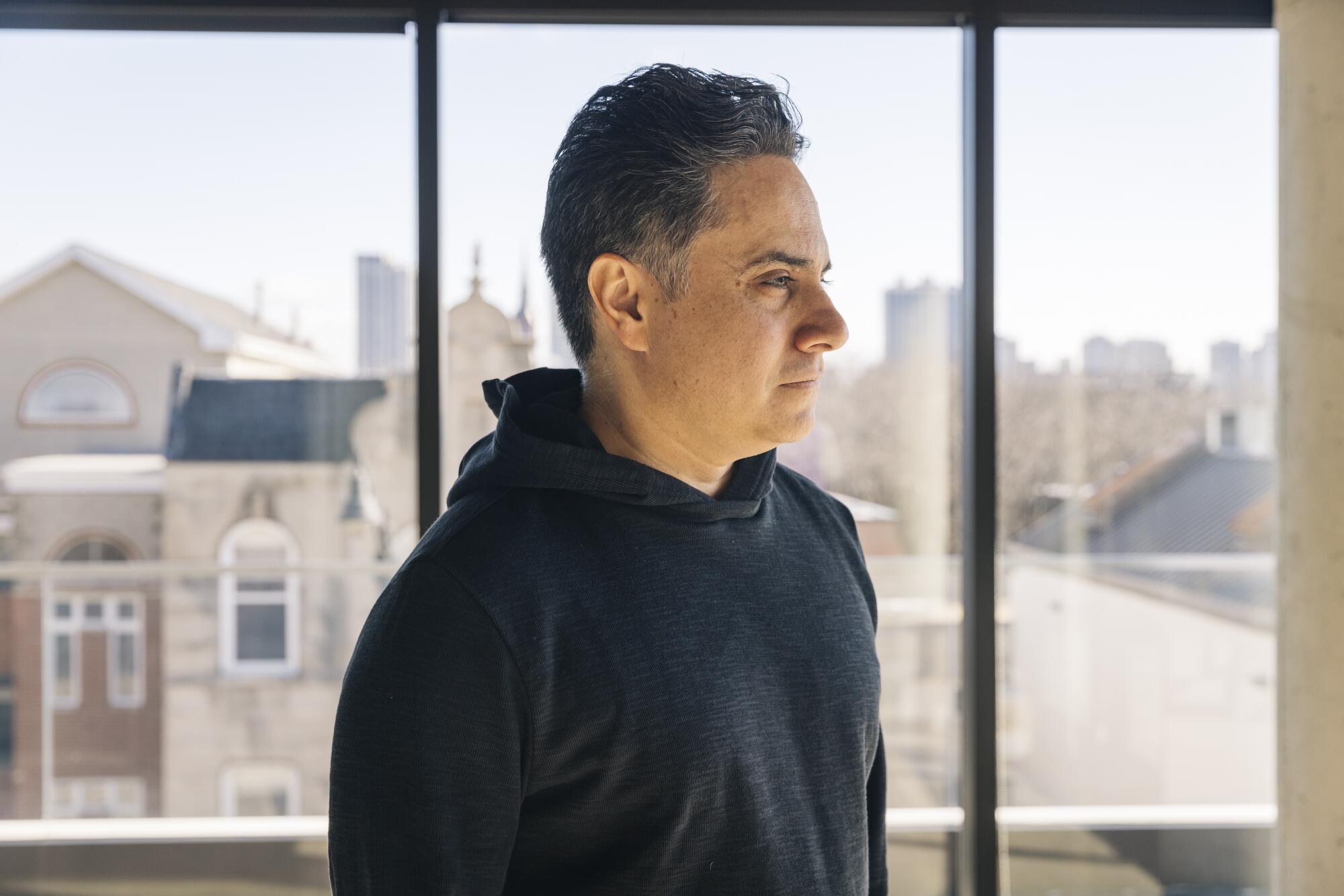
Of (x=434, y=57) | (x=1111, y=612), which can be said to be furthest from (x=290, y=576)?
(x=1111, y=612)

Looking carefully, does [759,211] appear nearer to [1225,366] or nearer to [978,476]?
[978,476]

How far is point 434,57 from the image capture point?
1927 millimetres

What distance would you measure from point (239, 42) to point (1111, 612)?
90.4 inches

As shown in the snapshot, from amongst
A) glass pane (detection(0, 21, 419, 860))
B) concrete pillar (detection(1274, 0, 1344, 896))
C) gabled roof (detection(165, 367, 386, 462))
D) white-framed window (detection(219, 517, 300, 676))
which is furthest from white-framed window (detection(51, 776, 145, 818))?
concrete pillar (detection(1274, 0, 1344, 896))

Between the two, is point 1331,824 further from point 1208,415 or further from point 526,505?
point 526,505

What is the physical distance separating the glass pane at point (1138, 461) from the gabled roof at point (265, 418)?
1470 mm

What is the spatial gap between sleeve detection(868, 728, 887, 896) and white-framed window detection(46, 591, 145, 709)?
67.8 inches

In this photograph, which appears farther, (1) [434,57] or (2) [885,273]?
(2) [885,273]

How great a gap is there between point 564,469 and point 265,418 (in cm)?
151

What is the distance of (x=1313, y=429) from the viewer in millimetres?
1903

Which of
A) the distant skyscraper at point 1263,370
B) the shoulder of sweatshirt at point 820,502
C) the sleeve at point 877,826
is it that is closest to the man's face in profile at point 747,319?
the shoulder of sweatshirt at point 820,502

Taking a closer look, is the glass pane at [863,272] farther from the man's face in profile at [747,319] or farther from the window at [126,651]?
the man's face in profile at [747,319]

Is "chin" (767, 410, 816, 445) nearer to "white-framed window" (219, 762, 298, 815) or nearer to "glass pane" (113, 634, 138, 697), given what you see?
"white-framed window" (219, 762, 298, 815)

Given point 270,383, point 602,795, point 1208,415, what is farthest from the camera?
point 1208,415
